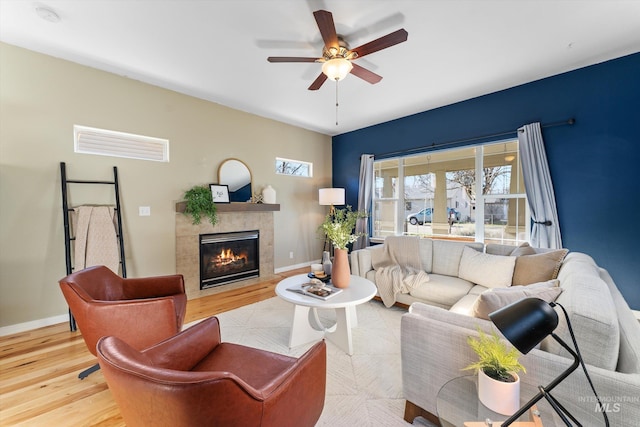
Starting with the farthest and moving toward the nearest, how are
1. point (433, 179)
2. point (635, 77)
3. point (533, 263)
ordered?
point (433, 179)
point (635, 77)
point (533, 263)

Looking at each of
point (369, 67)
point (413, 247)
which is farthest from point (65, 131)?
point (413, 247)

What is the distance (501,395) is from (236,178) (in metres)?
3.94

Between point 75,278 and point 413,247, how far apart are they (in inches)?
126

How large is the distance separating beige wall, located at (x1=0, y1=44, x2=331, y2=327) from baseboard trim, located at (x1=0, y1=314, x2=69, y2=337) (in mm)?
39

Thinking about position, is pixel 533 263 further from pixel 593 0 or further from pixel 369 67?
pixel 369 67

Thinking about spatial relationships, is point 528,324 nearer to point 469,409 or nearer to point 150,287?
point 469,409

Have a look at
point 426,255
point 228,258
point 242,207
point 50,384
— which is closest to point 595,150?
point 426,255

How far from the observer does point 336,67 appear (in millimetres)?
2287

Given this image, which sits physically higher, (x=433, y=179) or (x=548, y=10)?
(x=548, y=10)

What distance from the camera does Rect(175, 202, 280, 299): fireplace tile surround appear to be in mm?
3510

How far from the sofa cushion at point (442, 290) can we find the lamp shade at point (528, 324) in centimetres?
207

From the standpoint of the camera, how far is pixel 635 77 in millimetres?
2672

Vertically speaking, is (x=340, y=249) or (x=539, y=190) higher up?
(x=539, y=190)

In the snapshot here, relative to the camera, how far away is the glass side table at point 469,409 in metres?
0.92
